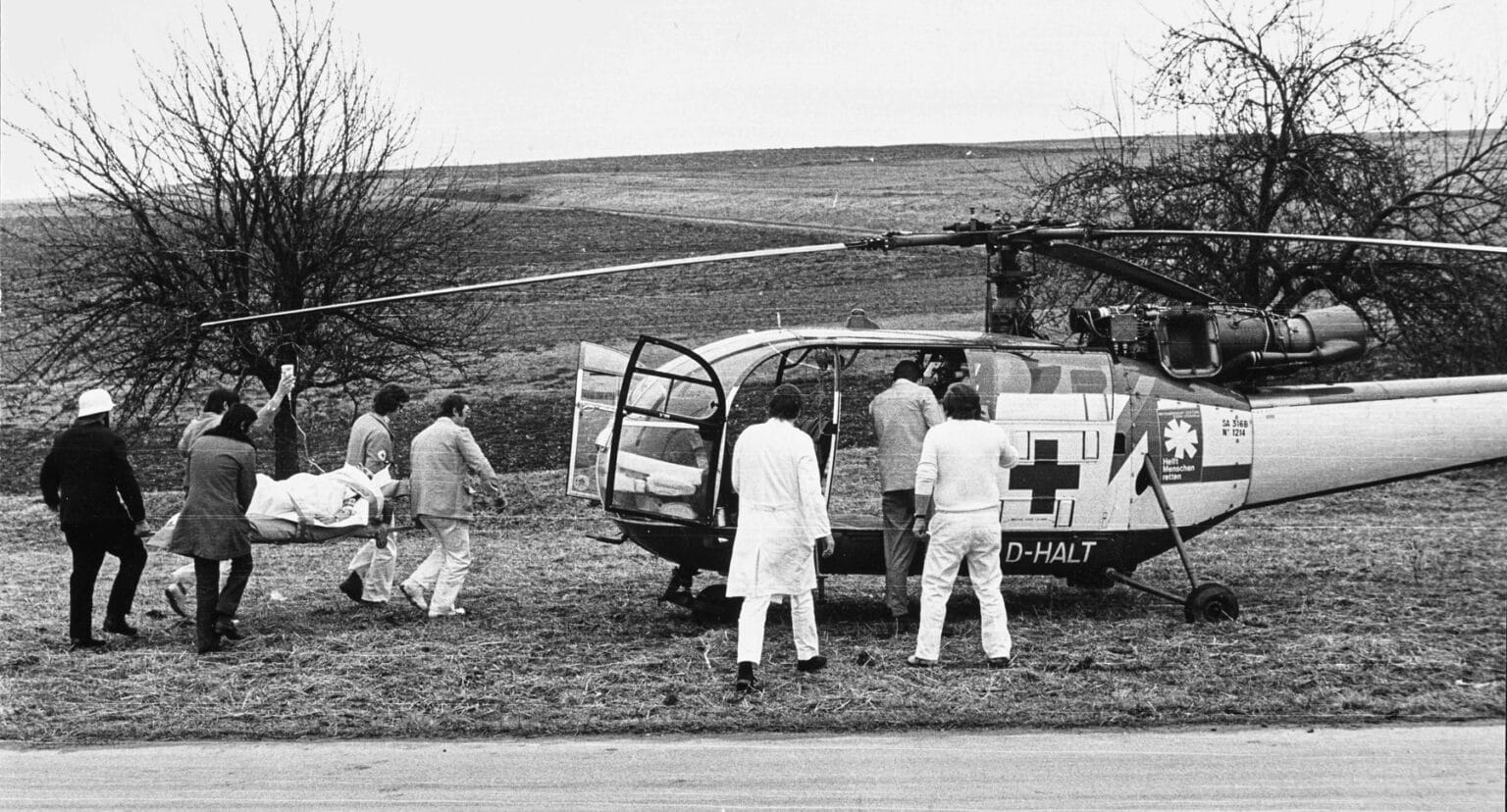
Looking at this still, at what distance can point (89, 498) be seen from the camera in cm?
953

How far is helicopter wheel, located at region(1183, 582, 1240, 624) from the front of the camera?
31.6ft

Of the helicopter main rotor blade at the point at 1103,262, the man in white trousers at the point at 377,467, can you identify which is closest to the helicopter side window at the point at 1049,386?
the helicopter main rotor blade at the point at 1103,262

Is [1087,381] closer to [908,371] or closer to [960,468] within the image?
[908,371]

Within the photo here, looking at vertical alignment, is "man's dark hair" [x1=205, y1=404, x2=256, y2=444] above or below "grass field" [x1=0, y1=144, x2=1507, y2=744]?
above

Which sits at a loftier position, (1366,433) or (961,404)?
(961,404)

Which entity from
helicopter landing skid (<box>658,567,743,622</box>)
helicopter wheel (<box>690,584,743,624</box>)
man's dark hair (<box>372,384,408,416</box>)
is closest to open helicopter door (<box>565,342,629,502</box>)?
helicopter landing skid (<box>658,567,743,622</box>)

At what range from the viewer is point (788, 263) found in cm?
3481

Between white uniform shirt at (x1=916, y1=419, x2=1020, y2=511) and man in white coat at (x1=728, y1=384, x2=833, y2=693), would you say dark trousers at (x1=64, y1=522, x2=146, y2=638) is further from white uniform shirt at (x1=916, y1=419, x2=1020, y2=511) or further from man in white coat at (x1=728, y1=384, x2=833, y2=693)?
white uniform shirt at (x1=916, y1=419, x2=1020, y2=511)

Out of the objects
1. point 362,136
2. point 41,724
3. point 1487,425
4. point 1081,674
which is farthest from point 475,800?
point 362,136

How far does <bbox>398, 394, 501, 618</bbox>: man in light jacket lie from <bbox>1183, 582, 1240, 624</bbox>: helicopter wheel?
4885 mm

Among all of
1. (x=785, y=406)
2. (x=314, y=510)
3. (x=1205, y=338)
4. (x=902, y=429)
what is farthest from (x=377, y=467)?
(x=1205, y=338)

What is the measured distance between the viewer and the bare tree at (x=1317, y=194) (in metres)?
16.5

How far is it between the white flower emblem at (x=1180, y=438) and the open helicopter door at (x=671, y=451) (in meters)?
3.27

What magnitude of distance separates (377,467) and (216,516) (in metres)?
1.67
